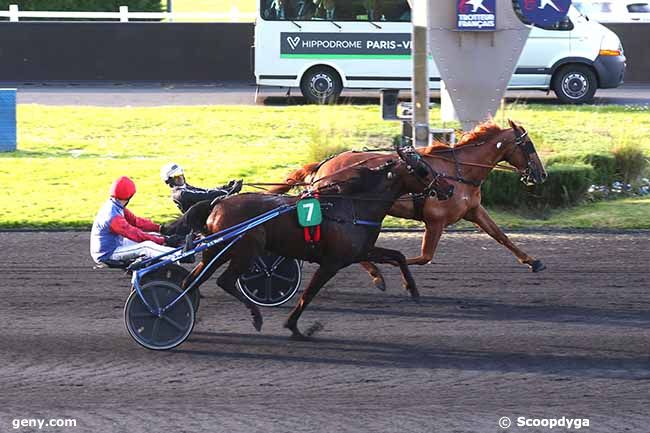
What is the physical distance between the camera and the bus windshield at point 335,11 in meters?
22.4

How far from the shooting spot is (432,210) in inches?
386

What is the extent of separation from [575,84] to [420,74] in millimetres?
9303

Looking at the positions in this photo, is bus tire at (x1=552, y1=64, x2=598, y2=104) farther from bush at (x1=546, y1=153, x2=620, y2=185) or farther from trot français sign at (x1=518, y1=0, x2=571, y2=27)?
trot français sign at (x1=518, y1=0, x2=571, y2=27)

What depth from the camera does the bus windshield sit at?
22359 millimetres

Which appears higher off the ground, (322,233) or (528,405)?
(322,233)

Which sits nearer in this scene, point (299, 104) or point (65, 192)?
point (65, 192)

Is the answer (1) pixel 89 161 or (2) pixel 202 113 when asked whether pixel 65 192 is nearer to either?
(1) pixel 89 161

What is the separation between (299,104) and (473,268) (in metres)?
12.4

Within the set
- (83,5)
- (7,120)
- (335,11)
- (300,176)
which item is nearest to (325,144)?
(300,176)

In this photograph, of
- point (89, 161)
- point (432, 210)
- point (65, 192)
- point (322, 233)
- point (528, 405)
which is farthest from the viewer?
point (89, 161)

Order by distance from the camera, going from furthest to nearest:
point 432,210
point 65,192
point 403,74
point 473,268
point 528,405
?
point 403,74 < point 65,192 < point 473,268 < point 432,210 < point 528,405

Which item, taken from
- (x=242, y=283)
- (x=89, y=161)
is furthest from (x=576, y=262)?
(x=89, y=161)

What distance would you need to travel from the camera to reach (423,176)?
27.9ft

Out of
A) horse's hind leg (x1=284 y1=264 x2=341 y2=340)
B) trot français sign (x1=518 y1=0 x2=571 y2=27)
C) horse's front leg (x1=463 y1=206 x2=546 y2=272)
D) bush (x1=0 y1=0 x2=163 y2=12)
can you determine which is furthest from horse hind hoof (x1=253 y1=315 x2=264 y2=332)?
Answer: bush (x1=0 y1=0 x2=163 y2=12)
